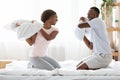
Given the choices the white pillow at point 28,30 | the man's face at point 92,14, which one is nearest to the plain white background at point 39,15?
the man's face at point 92,14

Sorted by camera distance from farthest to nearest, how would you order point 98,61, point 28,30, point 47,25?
point 47,25
point 98,61
point 28,30

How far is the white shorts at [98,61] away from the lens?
2.76 metres

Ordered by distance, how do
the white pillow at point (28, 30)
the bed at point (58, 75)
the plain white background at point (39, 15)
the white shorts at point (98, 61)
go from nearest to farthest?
1. the bed at point (58, 75)
2. the white pillow at point (28, 30)
3. the white shorts at point (98, 61)
4. the plain white background at point (39, 15)

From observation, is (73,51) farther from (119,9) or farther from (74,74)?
(74,74)

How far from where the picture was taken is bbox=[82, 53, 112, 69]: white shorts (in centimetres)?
276

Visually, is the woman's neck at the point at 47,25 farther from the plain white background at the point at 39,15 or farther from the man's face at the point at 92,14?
the plain white background at the point at 39,15

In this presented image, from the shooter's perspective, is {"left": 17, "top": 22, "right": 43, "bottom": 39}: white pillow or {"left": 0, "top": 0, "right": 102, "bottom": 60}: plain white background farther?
{"left": 0, "top": 0, "right": 102, "bottom": 60}: plain white background

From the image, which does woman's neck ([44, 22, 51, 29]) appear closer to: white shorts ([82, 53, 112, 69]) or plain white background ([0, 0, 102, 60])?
white shorts ([82, 53, 112, 69])

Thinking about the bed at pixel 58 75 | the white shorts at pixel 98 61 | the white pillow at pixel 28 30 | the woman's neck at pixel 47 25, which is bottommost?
the bed at pixel 58 75

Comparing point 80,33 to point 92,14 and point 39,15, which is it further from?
point 39,15

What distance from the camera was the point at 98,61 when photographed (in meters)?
2.78

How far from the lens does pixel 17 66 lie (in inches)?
114

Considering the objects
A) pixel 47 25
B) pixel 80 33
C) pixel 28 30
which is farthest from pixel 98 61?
pixel 28 30

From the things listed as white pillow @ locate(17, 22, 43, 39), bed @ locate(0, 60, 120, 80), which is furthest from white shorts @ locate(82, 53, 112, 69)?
white pillow @ locate(17, 22, 43, 39)
